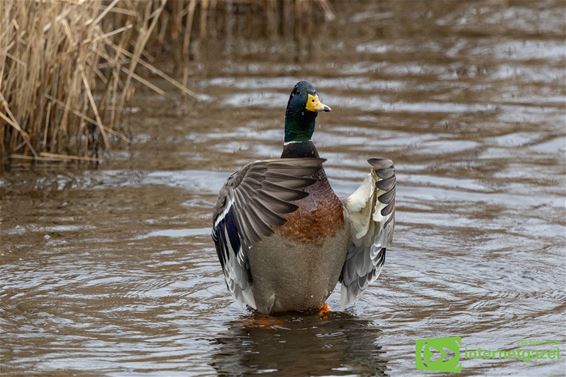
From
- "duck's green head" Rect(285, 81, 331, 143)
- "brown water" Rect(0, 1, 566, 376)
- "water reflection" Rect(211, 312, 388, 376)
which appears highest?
"duck's green head" Rect(285, 81, 331, 143)

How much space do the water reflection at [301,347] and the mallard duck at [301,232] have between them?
124 mm

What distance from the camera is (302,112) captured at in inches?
226

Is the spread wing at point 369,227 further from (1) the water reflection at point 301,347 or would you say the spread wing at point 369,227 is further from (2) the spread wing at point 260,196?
(2) the spread wing at point 260,196

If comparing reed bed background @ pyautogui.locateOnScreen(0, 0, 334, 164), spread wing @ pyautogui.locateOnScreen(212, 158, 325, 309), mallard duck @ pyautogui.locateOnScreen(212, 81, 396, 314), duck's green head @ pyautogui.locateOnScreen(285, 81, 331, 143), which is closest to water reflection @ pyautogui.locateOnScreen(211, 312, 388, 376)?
mallard duck @ pyautogui.locateOnScreen(212, 81, 396, 314)

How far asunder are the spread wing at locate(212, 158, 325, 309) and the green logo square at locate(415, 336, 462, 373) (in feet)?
2.85

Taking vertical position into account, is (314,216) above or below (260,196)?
below

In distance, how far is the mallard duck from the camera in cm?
529

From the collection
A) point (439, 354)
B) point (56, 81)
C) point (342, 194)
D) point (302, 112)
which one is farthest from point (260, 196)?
point (56, 81)

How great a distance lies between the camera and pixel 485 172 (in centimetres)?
860

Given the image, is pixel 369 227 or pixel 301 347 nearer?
pixel 301 347

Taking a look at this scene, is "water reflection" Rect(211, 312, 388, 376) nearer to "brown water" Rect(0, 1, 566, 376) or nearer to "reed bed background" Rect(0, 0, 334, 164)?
"brown water" Rect(0, 1, 566, 376)

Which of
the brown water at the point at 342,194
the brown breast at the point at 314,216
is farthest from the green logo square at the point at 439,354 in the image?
the brown breast at the point at 314,216

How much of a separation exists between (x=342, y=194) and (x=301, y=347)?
2776mm

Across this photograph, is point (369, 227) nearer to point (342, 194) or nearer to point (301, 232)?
point (301, 232)
